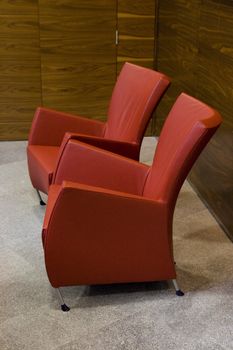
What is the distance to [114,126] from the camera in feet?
10.1

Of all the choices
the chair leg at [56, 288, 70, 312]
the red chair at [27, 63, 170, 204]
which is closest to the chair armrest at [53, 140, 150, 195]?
the red chair at [27, 63, 170, 204]

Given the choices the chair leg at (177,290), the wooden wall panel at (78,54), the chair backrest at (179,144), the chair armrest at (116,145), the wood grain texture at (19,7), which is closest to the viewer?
the chair backrest at (179,144)

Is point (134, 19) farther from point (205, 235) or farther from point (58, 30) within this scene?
point (205, 235)

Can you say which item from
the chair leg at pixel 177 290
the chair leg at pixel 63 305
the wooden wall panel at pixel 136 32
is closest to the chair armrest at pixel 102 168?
the chair leg at pixel 177 290

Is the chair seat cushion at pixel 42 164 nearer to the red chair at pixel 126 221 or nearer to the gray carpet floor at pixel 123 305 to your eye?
A: the gray carpet floor at pixel 123 305

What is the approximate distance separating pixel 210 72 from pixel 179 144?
1166 millimetres

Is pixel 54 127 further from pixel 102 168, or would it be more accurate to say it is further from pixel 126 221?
pixel 126 221

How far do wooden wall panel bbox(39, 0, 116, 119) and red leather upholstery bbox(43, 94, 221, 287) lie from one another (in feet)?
7.05

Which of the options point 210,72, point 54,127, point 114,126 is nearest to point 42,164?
point 54,127

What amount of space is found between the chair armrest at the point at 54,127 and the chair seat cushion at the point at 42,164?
57 mm

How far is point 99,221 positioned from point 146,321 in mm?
477

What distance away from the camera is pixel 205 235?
9.57 feet

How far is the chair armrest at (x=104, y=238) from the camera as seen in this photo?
81.0 inches

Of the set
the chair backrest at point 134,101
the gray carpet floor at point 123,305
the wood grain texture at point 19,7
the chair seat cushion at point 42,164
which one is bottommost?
the gray carpet floor at point 123,305
